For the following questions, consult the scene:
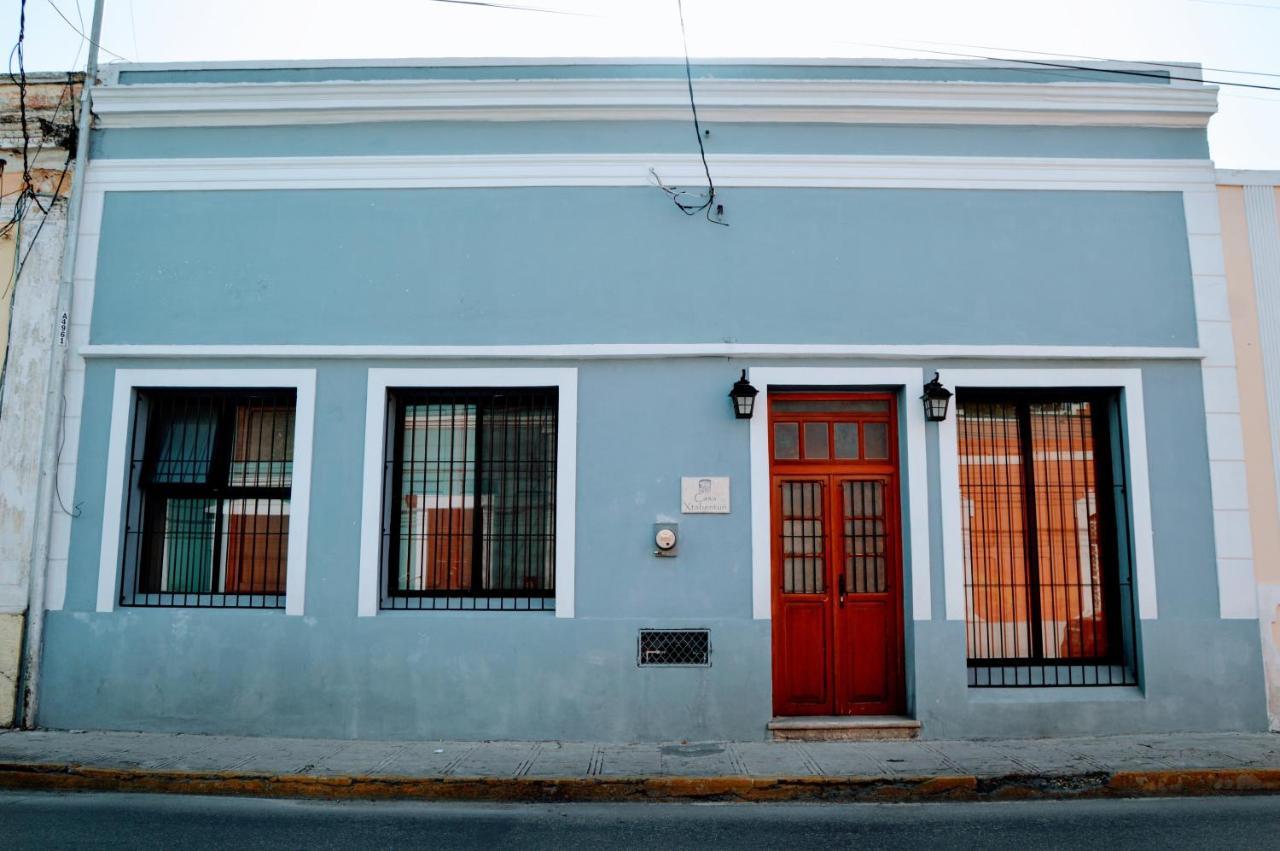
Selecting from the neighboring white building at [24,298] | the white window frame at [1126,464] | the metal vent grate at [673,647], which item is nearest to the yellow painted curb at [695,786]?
the metal vent grate at [673,647]

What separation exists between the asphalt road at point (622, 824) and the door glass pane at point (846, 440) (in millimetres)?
2993

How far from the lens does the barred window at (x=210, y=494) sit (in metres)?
8.11

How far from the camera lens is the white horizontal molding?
25.8 ft

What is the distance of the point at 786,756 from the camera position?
6988 millimetres

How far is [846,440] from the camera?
8039mm

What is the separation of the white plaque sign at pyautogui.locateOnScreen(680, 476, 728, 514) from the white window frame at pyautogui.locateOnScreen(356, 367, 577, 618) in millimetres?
947

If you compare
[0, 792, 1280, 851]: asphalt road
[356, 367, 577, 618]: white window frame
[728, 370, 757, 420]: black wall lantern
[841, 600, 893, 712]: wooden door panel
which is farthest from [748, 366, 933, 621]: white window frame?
[0, 792, 1280, 851]: asphalt road

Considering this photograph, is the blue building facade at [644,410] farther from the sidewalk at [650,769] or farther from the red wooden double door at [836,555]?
the sidewalk at [650,769]

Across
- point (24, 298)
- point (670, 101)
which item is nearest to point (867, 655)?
point (670, 101)

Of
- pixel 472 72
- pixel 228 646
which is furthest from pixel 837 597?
pixel 472 72

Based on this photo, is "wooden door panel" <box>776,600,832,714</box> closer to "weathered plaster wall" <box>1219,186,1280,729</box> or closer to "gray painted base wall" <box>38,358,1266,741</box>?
"gray painted base wall" <box>38,358,1266,741</box>

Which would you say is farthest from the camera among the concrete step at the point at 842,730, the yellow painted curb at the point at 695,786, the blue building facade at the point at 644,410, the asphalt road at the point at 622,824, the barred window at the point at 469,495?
the barred window at the point at 469,495

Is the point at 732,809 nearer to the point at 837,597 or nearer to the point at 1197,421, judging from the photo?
the point at 837,597

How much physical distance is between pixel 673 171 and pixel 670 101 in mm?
620
